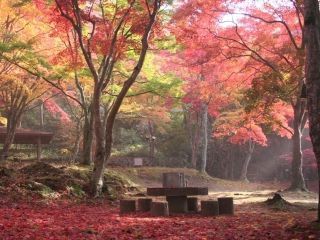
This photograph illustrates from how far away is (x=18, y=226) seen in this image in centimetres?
669

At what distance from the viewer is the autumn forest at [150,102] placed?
23.7ft

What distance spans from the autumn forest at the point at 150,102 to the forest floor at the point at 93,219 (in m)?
0.03

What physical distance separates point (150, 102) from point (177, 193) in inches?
702

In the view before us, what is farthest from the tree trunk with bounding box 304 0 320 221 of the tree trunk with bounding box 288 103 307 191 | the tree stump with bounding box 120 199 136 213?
the tree trunk with bounding box 288 103 307 191

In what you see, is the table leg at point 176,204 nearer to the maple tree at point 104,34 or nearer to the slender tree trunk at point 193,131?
the maple tree at point 104,34

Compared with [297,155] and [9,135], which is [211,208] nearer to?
[297,155]

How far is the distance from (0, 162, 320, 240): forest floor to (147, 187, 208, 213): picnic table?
0.55 metres

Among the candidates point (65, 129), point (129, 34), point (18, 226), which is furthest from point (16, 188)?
point (65, 129)

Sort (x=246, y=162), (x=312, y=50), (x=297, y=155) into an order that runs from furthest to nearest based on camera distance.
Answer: (x=246, y=162) → (x=297, y=155) → (x=312, y=50)

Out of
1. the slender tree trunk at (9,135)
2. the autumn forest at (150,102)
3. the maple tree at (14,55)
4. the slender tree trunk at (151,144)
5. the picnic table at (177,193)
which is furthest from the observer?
the slender tree trunk at (151,144)

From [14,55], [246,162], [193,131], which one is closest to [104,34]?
[14,55]

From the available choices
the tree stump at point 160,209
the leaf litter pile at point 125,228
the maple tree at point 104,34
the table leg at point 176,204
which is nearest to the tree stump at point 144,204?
the table leg at point 176,204

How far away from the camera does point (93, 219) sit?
8.43 metres

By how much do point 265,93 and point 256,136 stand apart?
37.4 ft
